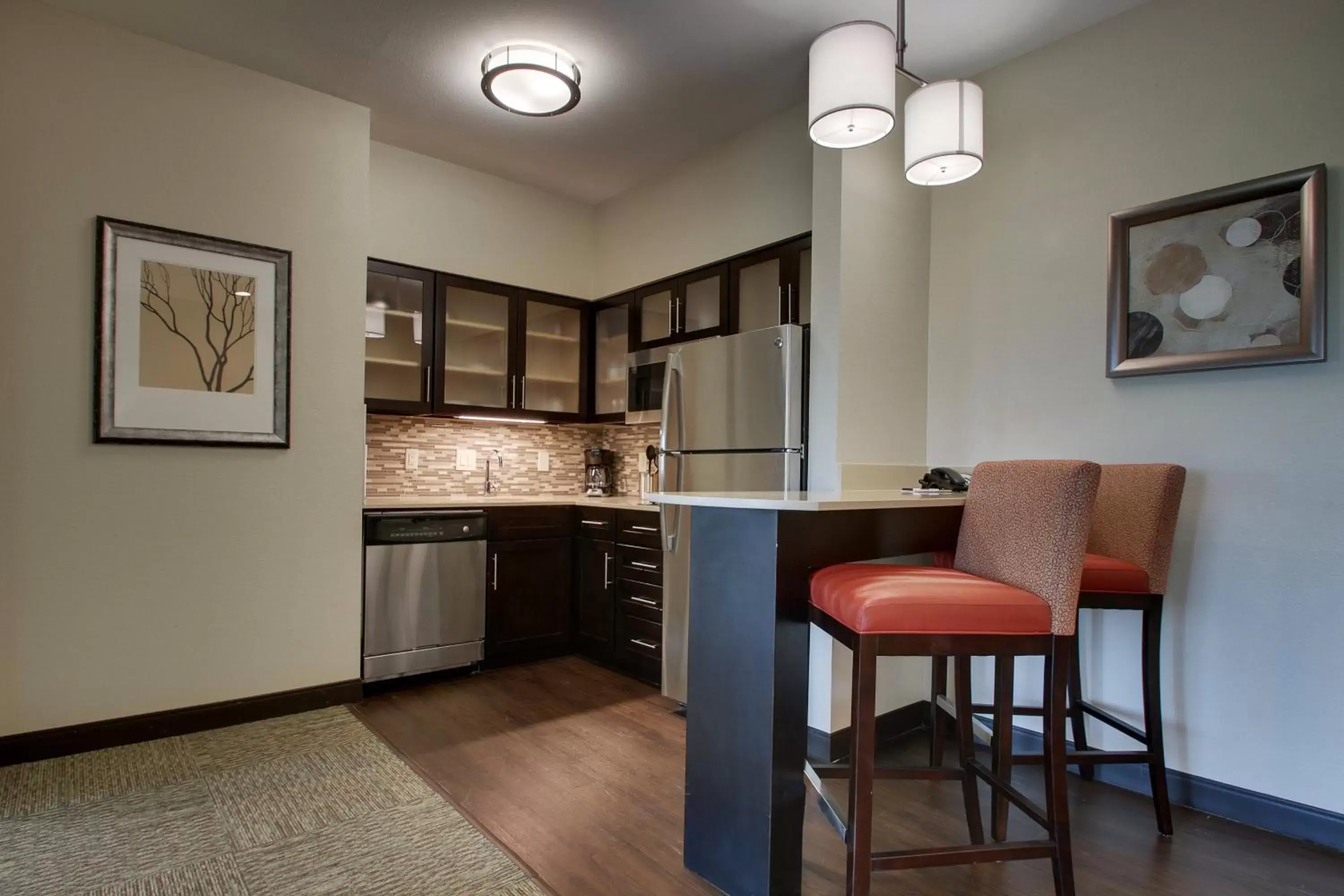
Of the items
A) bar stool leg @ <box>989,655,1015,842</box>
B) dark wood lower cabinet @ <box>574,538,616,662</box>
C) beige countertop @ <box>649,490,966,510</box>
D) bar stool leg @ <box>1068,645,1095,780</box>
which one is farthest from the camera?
dark wood lower cabinet @ <box>574,538,616,662</box>

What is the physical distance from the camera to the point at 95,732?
8.46ft

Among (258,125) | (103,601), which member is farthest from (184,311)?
(103,601)

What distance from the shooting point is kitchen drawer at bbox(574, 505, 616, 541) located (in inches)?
146

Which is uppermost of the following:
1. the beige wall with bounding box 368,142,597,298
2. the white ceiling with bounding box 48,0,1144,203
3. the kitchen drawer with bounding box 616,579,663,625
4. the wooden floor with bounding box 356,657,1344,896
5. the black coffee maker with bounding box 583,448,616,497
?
the white ceiling with bounding box 48,0,1144,203

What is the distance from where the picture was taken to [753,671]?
1640mm

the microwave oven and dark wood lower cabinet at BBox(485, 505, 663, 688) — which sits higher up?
the microwave oven

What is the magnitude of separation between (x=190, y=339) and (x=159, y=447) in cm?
44

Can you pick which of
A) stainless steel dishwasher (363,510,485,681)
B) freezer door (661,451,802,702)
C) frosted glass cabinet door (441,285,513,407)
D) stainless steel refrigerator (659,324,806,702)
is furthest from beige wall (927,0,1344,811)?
frosted glass cabinet door (441,285,513,407)

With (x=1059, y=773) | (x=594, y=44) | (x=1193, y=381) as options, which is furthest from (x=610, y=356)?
(x=1059, y=773)

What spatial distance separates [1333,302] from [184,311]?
3.97 metres

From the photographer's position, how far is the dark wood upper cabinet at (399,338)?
3.55 metres

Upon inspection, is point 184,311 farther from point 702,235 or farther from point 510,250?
point 702,235

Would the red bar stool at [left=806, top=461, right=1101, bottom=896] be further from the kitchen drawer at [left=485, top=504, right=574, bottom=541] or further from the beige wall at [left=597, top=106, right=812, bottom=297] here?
the kitchen drawer at [left=485, top=504, right=574, bottom=541]

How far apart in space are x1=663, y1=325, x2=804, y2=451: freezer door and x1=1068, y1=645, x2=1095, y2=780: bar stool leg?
1.23 metres
